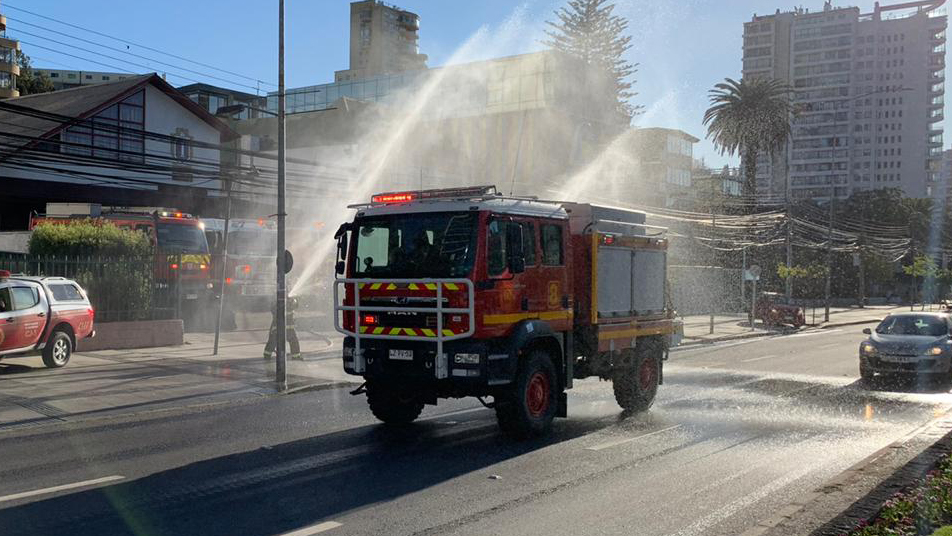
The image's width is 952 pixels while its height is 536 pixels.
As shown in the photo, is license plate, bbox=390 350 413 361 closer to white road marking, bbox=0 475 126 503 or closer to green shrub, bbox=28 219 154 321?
white road marking, bbox=0 475 126 503

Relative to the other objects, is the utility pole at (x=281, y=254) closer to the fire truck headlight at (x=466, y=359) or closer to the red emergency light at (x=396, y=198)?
the red emergency light at (x=396, y=198)

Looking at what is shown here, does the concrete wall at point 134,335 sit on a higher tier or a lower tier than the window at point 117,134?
lower

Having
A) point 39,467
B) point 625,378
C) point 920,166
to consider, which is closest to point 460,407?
point 625,378

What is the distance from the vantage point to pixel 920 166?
7032 inches

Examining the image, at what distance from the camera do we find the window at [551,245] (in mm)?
10500

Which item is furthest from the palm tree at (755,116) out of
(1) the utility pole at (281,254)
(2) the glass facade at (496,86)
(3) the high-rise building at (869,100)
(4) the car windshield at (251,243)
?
(3) the high-rise building at (869,100)

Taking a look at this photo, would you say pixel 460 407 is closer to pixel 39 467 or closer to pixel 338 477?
pixel 338 477

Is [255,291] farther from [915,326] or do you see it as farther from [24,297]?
[915,326]

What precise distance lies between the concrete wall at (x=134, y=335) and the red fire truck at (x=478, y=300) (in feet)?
36.0

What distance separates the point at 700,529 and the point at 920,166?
196 meters

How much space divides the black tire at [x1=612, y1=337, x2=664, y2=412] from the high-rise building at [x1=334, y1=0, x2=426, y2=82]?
93.6m

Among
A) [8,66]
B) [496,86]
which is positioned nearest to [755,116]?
[496,86]

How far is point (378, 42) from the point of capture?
106375mm

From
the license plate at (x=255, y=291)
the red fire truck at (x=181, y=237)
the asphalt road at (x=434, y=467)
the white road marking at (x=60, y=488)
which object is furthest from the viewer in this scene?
the license plate at (x=255, y=291)
